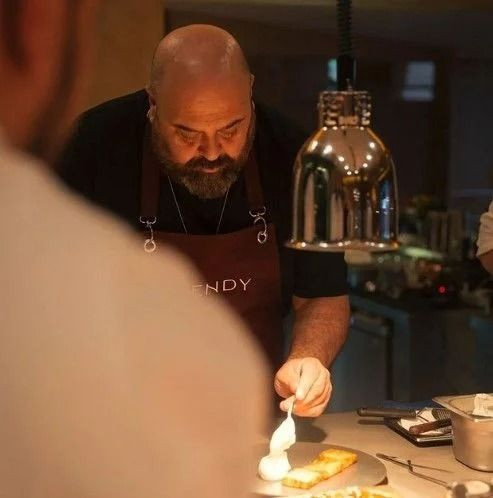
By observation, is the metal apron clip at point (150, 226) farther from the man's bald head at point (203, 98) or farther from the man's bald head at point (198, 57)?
the man's bald head at point (198, 57)

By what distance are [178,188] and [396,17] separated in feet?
7.62

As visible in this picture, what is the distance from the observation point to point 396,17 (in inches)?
167

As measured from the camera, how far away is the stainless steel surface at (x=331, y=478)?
5.46 ft

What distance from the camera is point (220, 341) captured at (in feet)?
7.89

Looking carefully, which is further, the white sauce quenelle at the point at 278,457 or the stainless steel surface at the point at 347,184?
the white sauce quenelle at the point at 278,457

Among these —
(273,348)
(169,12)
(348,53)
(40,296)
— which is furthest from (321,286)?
(169,12)

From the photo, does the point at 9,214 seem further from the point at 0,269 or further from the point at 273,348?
the point at 273,348

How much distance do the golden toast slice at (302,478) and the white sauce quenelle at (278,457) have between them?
16 mm

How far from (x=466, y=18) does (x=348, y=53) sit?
311 centimetres

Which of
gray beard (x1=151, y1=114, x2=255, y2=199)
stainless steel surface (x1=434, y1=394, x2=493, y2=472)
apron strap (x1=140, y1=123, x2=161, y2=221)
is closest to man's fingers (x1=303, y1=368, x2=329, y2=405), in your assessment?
stainless steel surface (x1=434, y1=394, x2=493, y2=472)

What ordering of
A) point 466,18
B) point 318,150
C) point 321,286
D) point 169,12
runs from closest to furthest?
point 318,150, point 321,286, point 169,12, point 466,18

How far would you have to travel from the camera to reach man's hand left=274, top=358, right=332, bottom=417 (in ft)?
6.22

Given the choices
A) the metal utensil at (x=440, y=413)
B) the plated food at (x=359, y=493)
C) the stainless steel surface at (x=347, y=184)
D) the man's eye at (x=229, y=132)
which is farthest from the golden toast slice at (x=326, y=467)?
the man's eye at (x=229, y=132)

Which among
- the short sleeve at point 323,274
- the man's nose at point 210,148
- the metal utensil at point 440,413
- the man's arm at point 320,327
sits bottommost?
the metal utensil at point 440,413
